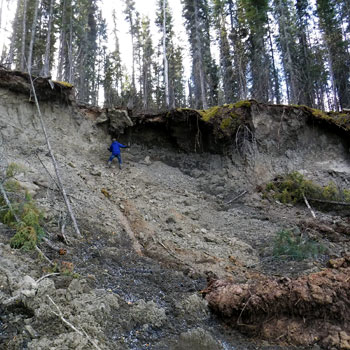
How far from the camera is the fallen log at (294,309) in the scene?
12.9 ft

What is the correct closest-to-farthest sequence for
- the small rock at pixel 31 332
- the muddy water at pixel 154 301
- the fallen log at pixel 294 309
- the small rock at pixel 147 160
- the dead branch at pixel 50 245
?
the small rock at pixel 31 332, the muddy water at pixel 154 301, the fallen log at pixel 294 309, the dead branch at pixel 50 245, the small rock at pixel 147 160

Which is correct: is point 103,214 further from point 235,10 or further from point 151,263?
point 235,10

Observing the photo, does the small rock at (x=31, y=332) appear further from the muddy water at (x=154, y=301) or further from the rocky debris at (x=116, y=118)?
→ the rocky debris at (x=116, y=118)

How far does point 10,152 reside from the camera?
380 inches

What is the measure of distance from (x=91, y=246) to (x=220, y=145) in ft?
27.0

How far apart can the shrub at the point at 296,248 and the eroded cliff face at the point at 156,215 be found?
0.78 ft

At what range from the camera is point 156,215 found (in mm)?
9305

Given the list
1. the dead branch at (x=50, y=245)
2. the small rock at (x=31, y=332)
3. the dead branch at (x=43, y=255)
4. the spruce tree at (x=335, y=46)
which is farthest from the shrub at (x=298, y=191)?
the spruce tree at (x=335, y=46)

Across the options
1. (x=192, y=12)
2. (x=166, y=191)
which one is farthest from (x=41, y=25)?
(x=166, y=191)

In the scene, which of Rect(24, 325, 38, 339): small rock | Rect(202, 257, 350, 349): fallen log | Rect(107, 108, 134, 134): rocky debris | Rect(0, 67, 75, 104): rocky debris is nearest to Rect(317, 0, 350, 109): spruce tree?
Rect(107, 108, 134, 134): rocky debris

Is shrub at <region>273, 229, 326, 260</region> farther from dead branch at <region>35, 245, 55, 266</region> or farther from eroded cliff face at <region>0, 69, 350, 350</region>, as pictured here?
dead branch at <region>35, 245, 55, 266</region>

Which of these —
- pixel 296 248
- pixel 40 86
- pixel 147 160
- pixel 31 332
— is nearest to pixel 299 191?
pixel 296 248

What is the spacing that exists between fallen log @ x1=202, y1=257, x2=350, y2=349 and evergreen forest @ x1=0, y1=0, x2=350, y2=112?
15197 mm

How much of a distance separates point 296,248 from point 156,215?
168 inches
